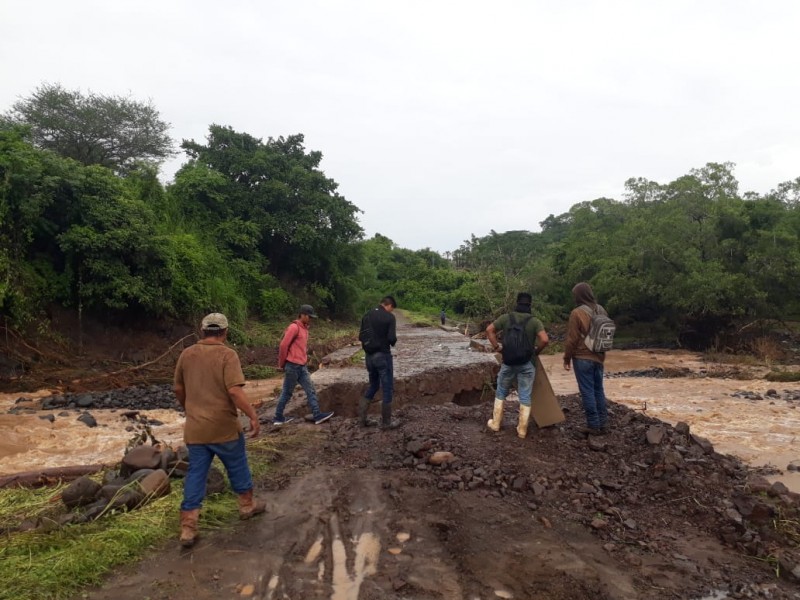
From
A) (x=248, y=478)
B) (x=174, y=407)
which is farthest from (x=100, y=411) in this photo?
(x=248, y=478)

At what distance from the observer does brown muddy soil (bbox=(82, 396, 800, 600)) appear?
326cm

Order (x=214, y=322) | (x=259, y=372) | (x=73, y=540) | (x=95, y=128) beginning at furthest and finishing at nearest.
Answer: (x=95, y=128), (x=259, y=372), (x=214, y=322), (x=73, y=540)

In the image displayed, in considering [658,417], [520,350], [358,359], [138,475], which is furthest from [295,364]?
[658,417]

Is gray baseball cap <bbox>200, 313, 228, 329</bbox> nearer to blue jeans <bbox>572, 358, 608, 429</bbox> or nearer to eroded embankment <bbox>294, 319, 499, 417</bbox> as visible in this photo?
blue jeans <bbox>572, 358, 608, 429</bbox>

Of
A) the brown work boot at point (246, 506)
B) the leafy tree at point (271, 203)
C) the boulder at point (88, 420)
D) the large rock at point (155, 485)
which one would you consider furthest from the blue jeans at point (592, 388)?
the leafy tree at point (271, 203)

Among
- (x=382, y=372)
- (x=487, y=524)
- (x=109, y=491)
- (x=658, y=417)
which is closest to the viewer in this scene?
(x=487, y=524)

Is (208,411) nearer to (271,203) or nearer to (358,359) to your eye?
(358,359)

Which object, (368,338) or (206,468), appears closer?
(206,468)

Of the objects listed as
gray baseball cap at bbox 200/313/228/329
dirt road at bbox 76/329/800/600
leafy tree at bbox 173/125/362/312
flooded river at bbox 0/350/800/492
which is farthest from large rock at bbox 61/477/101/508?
leafy tree at bbox 173/125/362/312

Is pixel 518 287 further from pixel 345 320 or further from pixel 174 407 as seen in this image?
pixel 174 407

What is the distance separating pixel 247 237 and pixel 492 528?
2100 centimetres

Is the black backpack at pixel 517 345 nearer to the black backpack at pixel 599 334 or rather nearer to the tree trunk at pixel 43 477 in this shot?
the black backpack at pixel 599 334

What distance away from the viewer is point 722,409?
11016mm

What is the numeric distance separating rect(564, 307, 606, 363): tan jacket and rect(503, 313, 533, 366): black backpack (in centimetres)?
58
